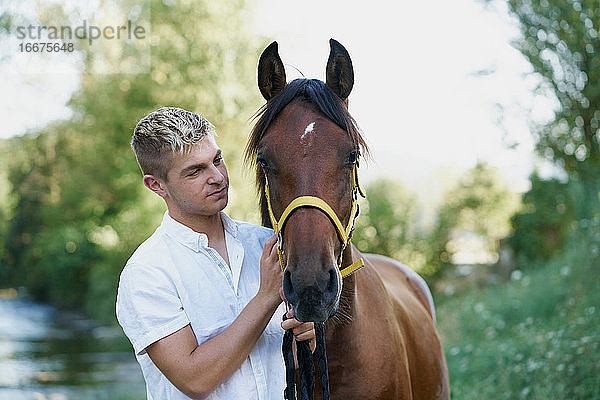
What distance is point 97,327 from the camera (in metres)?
16.0

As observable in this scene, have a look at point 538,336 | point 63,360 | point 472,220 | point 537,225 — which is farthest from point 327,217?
point 63,360

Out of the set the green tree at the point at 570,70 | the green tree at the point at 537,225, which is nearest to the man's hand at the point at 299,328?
the green tree at the point at 570,70

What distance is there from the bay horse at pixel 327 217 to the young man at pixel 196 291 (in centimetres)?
17

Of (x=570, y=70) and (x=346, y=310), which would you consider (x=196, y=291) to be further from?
(x=570, y=70)

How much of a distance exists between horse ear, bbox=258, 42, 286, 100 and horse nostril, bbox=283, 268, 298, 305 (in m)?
0.81

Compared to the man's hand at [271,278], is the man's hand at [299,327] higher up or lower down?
lower down

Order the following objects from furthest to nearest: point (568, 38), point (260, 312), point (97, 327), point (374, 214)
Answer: point (97, 327) → point (374, 214) → point (568, 38) → point (260, 312)

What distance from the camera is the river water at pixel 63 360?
9.79m

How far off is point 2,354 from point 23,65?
9298mm

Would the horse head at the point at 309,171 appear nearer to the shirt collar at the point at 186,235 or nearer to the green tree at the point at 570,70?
the shirt collar at the point at 186,235

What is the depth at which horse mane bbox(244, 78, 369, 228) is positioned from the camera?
1985mm

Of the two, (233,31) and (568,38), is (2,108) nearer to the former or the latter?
(233,31)

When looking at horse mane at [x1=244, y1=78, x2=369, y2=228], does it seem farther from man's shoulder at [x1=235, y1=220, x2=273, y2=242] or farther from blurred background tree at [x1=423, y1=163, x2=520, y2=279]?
blurred background tree at [x1=423, y1=163, x2=520, y2=279]

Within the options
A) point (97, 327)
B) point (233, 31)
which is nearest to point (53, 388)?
point (97, 327)
